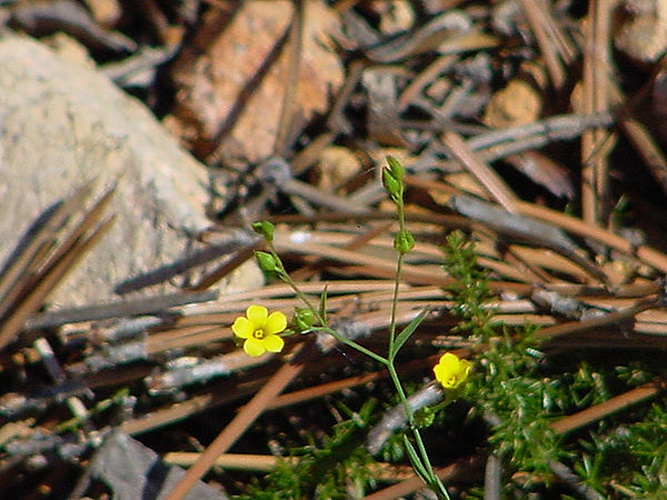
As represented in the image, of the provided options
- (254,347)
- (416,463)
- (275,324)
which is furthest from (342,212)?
(416,463)

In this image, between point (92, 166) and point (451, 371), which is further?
point (92, 166)

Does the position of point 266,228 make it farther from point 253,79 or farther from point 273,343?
point 253,79

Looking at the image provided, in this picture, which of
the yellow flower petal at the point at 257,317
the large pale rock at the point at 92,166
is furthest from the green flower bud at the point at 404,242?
the large pale rock at the point at 92,166

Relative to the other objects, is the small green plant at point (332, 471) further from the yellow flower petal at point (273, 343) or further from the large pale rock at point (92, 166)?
the large pale rock at point (92, 166)

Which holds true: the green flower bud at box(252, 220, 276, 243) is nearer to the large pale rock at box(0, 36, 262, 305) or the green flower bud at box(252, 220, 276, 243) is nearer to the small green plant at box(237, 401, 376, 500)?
the small green plant at box(237, 401, 376, 500)

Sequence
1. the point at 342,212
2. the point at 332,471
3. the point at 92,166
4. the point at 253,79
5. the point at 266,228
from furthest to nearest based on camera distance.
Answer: the point at 253,79 < the point at 92,166 < the point at 342,212 < the point at 332,471 < the point at 266,228
